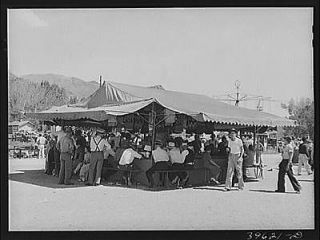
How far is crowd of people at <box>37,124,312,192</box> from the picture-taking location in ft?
30.3

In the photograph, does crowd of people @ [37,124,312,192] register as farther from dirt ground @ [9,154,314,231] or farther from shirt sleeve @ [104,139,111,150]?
dirt ground @ [9,154,314,231]

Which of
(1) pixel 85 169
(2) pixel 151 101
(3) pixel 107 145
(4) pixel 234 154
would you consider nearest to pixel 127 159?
(3) pixel 107 145

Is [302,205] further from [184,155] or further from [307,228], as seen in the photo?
[184,155]

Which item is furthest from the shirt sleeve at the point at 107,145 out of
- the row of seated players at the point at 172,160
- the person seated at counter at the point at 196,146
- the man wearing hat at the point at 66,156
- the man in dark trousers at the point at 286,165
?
the man in dark trousers at the point at 286,165

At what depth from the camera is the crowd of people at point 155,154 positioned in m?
9.25

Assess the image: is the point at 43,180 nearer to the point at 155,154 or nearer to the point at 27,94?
the point at 27,94

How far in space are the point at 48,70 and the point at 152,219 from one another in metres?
2.13

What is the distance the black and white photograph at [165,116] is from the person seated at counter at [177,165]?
1cm

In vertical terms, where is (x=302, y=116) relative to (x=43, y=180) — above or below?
above

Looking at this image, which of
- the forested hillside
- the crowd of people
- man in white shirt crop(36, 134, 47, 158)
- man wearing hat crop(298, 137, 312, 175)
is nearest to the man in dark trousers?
the crowd of people

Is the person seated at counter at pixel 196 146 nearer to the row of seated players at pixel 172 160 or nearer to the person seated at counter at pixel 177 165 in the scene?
the row of seated players at pixel 172 160

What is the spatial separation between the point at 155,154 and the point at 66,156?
1.07 meters

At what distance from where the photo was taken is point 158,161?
9.38m

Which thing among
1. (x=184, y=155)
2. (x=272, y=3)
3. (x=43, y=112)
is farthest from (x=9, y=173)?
(x=272, y=3)
